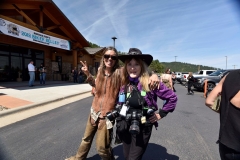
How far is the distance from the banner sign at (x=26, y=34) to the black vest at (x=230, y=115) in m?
11.3

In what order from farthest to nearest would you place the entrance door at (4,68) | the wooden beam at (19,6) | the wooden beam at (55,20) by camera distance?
the wooden beam at (55,20) → the entrance door at (4,68) → the wooden beam at (19,6)

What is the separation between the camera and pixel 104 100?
7.13 ft

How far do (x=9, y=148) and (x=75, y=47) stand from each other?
15.8 meters

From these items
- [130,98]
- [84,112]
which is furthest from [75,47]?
[130,98]

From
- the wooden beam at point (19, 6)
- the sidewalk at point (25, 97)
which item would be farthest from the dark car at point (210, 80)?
the wooden beam at point (19, 6)

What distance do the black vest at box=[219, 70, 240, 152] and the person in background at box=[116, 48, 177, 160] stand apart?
0.50 metres

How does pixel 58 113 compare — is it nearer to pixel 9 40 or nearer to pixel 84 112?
pixel 84 112

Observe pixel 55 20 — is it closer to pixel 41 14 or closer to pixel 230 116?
pixel 41 14

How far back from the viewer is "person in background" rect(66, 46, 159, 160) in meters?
2.14

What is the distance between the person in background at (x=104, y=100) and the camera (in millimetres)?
2145

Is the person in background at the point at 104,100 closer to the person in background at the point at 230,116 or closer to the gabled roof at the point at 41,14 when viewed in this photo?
the person in background at the point at 230,116

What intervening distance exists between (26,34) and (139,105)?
1201cm

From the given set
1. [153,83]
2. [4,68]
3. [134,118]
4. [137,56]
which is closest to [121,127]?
[134,118]

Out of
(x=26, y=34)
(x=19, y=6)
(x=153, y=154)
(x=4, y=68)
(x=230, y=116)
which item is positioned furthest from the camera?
(x=4, y=68)
